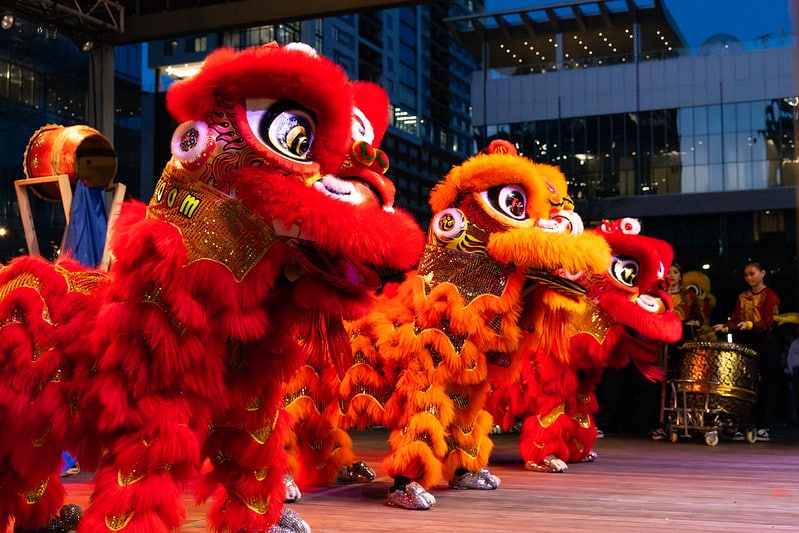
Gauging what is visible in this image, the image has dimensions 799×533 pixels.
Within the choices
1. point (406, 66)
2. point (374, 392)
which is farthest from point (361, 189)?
point (406, 66)

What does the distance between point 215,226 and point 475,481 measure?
2159 mm

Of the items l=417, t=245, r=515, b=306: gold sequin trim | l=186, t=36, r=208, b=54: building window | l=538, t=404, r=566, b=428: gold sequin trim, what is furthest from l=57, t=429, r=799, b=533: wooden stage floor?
l=186, t=36, r=208, b=54: building window

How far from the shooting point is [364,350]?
4078 millimetres

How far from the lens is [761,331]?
6969 mm

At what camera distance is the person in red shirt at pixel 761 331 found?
690 centimetres

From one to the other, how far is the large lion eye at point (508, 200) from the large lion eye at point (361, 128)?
1176 mm

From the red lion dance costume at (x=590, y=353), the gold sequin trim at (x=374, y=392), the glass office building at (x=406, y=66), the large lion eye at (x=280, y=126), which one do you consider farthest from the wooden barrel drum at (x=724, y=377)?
the large lion eye at (x=280, y=126)

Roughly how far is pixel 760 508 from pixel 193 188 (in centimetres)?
A: 250

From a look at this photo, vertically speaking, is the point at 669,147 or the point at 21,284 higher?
the point at 669,147

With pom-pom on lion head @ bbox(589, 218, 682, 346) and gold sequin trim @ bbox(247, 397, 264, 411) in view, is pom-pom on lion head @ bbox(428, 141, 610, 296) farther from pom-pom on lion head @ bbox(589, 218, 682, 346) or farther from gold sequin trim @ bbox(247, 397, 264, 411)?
gold sequin trim @ bbox(247, 397, 264, 411)

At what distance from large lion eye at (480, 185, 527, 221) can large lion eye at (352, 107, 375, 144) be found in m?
1.18

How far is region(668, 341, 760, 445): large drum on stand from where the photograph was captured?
634 centimetres

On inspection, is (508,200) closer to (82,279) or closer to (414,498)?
(414,498)

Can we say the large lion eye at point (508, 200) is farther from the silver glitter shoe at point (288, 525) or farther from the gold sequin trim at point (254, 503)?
the gold sequin trim at point (254, 503)
